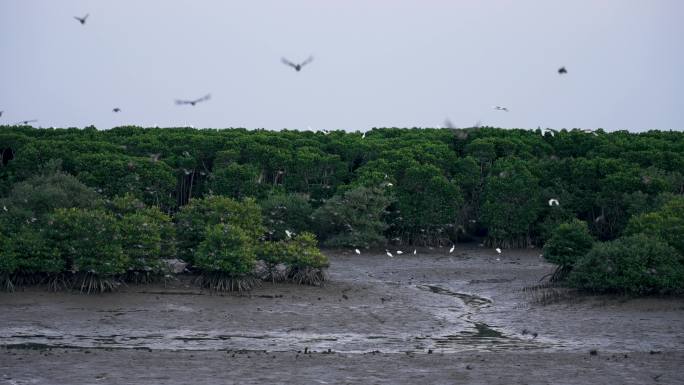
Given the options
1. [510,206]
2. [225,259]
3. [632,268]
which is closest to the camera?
[632,268]

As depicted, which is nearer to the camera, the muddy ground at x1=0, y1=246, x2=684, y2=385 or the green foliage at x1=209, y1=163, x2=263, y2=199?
the muddy ground at x1=0, y1=246, x2=684, y2=385

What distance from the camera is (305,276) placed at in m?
35.5

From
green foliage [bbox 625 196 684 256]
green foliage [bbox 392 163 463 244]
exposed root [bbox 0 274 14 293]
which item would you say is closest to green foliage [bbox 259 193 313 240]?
green foliage [bbox 392 163 463 244]

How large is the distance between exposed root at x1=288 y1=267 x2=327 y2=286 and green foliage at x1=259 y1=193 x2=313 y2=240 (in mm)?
7196

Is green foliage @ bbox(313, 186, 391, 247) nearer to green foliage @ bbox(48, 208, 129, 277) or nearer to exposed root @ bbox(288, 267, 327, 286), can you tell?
exposed root @ bbox(288, 267, 327, 286)

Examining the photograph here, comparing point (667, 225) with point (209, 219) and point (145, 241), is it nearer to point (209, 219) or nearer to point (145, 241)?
point (209, 219)

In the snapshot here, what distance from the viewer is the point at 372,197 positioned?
1766 inches

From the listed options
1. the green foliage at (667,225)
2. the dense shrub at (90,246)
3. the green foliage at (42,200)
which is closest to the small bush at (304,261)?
the dense shrub at (90,246)

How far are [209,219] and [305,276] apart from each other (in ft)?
11.5

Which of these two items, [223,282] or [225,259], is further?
[223,282]

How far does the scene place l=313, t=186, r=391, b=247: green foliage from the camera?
44.5 m

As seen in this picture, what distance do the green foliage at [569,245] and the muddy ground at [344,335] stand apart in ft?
4.68

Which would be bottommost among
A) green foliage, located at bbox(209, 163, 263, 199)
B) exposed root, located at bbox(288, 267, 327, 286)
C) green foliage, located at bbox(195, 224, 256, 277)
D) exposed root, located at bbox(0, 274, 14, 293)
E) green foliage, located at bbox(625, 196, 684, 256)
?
exposed root, located at bbox(0, 274, 14, 293)

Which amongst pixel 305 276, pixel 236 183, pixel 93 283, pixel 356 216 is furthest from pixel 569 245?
pixel 236 183
